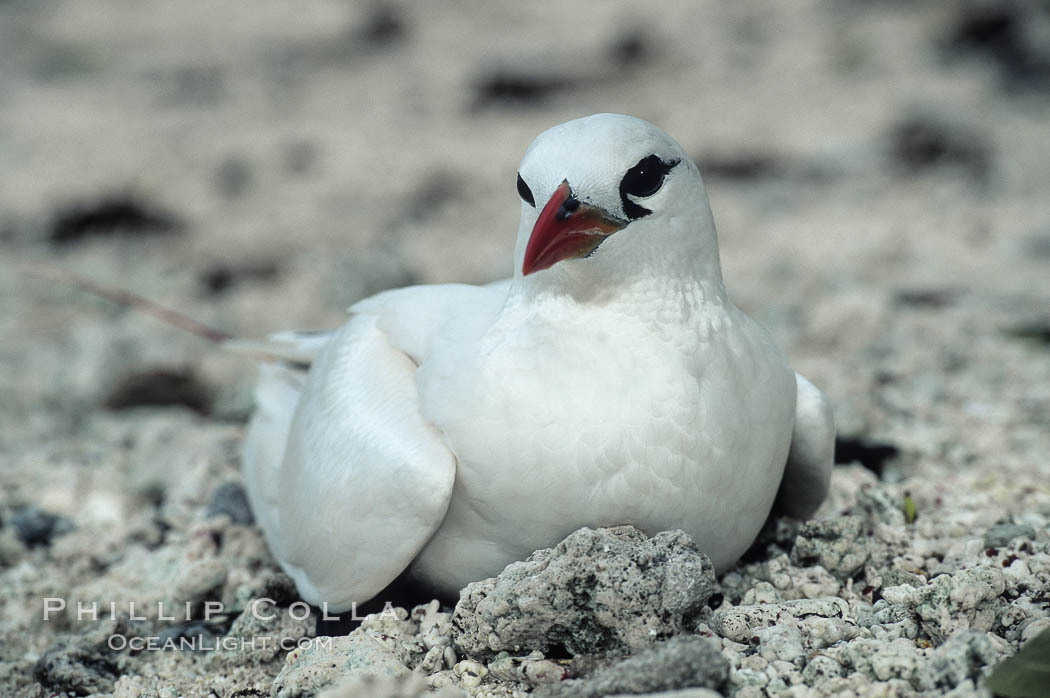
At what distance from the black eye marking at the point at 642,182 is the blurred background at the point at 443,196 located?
6.36ft

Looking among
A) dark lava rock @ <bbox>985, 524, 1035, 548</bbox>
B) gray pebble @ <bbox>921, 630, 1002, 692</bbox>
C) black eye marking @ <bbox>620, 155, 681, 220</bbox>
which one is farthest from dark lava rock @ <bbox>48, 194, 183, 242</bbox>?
gray pebble @ <bbox>921, 630, 1002, 692</bbox>

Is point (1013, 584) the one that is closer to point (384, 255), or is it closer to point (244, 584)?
point (244, 584)

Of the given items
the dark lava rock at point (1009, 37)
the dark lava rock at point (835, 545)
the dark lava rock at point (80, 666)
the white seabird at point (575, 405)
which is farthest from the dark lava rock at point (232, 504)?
the dark lava rock at point (1009, 37)

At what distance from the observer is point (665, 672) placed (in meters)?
2.80

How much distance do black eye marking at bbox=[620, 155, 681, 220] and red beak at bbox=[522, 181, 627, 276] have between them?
10 centimetres

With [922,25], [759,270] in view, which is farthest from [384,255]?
[922,25]

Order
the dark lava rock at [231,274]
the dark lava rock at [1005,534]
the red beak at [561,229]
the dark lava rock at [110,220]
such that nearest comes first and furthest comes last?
the red beak at [561,229]
the dark lava rock at [1005,534]
the dark lava rock at [231,274]
the dark lava rock at [110,220]

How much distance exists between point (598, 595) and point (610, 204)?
3.64 ft

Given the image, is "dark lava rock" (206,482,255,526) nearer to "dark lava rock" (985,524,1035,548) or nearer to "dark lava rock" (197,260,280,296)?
"dark lava rock" (985,524,1035,548)

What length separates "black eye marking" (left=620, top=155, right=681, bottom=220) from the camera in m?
3.13

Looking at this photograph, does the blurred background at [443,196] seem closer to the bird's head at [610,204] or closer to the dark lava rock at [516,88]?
the dark lava rock at [516,88]

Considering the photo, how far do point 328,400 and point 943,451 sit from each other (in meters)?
2.89

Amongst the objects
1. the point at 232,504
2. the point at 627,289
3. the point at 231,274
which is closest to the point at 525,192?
the point at 627,289

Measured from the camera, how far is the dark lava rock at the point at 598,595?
3.06 meters
